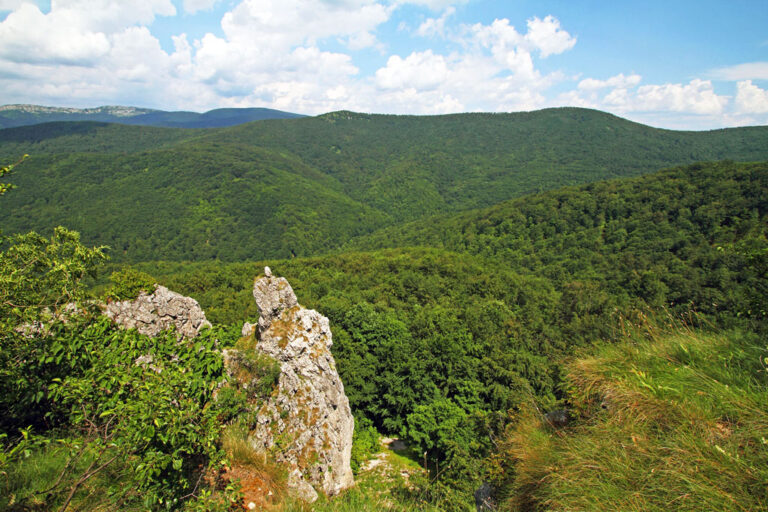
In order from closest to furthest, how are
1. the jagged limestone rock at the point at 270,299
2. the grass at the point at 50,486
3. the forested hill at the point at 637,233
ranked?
1. the grass at the point at 50,486
2. the jagged limestone rock at the point at 270,299
3. the forested hill at the point at 637,233

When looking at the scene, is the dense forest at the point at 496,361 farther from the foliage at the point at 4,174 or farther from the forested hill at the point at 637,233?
the foliage at the point at 4,174

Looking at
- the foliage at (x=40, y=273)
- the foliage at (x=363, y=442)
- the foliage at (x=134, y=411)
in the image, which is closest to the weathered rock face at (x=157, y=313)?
the foliage at (x=40, y=273)

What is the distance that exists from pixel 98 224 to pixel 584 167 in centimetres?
23740

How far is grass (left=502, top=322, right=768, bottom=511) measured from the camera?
3.21m

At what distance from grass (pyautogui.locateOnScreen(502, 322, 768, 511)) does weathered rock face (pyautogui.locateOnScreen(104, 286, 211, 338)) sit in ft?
48.7

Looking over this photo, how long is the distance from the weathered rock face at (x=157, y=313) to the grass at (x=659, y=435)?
1486 centimetres

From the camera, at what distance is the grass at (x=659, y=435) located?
3213 millimetres

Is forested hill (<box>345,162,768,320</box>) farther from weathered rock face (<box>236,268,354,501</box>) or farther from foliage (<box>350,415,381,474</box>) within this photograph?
weathered rock face (<box>236,268,354,501</box>)

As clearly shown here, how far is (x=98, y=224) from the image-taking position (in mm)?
123625

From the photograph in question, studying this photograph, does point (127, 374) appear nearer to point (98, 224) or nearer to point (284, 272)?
point (284, 272)

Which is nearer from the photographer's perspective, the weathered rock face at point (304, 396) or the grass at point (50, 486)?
the grass at point (50, 486)

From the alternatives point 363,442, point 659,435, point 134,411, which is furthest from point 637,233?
point 134,411

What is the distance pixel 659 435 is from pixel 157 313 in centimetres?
1872

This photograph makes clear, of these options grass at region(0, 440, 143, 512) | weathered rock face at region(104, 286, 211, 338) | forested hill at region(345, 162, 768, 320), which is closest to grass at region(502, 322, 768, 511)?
grass at region(0, 440, 143, 512)
